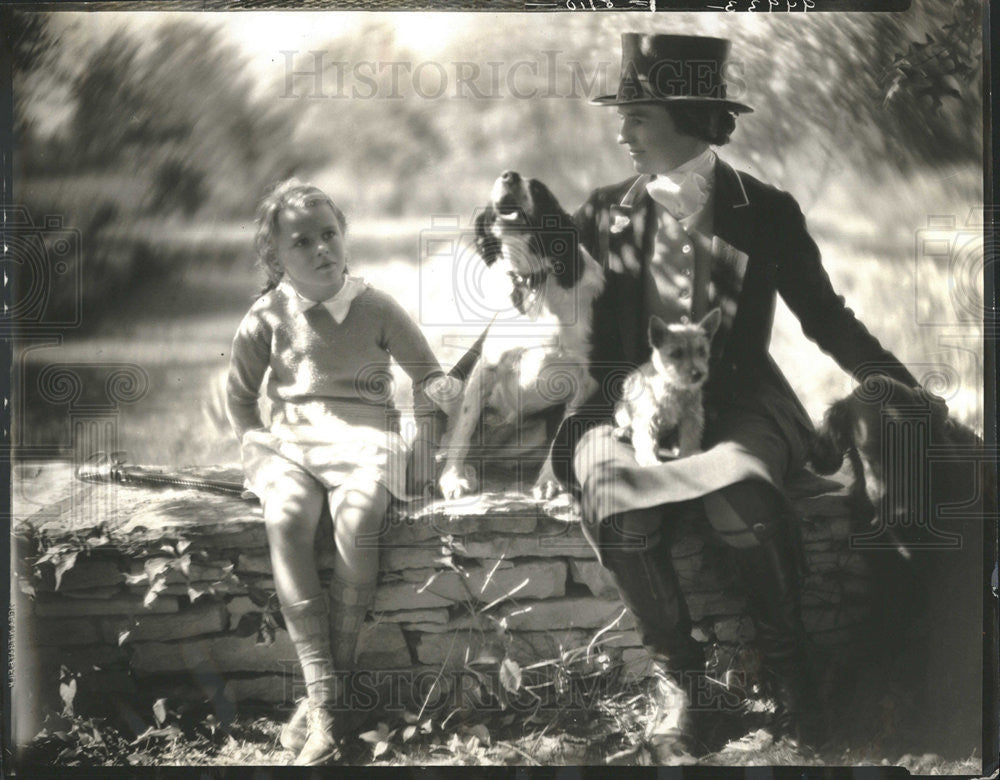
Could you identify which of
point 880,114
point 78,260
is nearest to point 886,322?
point 880,114

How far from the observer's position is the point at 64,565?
12.7 ft

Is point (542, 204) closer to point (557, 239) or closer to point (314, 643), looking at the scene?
point (557, 239)

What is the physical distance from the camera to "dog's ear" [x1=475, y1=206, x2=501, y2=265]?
383 cm

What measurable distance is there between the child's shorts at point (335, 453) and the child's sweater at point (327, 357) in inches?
1.8

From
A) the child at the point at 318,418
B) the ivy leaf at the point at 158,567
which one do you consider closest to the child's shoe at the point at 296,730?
the child at the point at 318,418

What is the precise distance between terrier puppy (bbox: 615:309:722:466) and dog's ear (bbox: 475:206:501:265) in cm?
59

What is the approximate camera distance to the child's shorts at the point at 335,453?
3.77m

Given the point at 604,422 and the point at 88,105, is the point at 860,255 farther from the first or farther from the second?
the point at 88,105

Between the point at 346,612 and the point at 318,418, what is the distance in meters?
0.67

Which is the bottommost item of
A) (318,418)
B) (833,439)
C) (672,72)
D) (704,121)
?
(833,439)

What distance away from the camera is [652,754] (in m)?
3.84

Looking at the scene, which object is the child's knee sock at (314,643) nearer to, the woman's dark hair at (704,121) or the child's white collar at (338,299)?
the child's white collar at (338,299)

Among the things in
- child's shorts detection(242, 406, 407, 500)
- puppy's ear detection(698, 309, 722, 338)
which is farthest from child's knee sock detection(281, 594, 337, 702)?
puppy's ear detection(698, 309, 722, 338)

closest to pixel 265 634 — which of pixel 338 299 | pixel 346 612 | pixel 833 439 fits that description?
pixel 346 612
